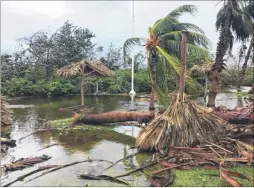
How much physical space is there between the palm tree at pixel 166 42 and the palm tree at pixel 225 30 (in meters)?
1.64

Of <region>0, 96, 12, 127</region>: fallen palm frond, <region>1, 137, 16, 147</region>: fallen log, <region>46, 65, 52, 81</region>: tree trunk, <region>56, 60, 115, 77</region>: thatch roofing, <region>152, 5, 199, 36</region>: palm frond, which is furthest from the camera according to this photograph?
<region>46, 65, 52, 81</region>: tree trunk

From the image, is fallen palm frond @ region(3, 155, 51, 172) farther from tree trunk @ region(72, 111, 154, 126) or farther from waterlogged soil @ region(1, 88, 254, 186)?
tree trunk @ region(72, 111, 154, 126)

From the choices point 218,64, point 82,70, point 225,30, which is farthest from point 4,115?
point 225,30

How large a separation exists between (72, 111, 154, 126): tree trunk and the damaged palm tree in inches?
110

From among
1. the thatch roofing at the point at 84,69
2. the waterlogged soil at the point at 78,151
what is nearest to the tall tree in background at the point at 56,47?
the thatch roofing at the point at 84,69

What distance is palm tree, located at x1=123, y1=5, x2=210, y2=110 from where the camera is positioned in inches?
467

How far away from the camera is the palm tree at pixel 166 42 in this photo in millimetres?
11867

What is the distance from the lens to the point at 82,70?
1481 cm

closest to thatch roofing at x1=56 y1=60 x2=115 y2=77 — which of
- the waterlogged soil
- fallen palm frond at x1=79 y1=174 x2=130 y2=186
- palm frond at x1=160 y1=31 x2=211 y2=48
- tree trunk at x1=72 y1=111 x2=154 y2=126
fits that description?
the waterlogged soil

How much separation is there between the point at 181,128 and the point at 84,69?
24.8 ft

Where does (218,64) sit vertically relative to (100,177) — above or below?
above

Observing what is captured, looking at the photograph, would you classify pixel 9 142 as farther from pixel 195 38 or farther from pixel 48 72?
pixel 48 72

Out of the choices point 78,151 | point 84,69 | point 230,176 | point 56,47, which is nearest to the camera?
point 230,176

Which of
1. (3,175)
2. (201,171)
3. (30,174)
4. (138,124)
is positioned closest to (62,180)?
(30,174)
